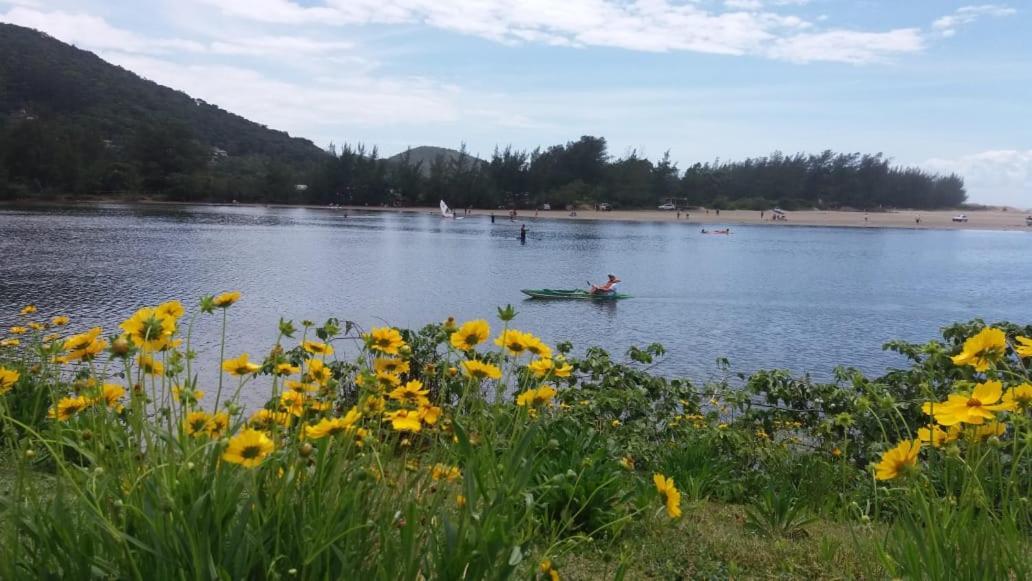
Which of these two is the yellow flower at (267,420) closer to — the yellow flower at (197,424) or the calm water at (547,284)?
the yellow flower at (197,424)

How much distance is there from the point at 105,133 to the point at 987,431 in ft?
385

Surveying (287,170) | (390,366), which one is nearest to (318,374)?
(390,366)

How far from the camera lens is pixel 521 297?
22828 millimetres

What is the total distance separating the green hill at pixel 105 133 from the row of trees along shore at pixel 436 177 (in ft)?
0.65

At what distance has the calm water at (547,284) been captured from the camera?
16594 mm

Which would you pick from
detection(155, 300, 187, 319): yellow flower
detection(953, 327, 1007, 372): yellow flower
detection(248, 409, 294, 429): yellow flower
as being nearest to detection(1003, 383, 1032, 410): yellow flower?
detection(953, 327, 1007, 372): yellow flower

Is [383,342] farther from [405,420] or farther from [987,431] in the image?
[987,431]

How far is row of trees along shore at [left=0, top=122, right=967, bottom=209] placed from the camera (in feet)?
257

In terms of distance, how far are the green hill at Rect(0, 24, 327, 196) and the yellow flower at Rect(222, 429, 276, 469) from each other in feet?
281

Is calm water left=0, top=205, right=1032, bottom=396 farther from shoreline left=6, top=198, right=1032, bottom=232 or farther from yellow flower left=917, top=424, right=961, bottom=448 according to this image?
shoreline left=6, top=198, right=1032, bottom=232

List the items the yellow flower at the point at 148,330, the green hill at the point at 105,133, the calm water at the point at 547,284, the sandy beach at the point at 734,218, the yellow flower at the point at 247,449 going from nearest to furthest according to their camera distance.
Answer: the yellow flower at the point at 247,449 → the yellow flower at the point at 148,330 → the calm water at the point at 547,284 → the green hill at the point at 105,133 → the sandy beach at the point at 734,218

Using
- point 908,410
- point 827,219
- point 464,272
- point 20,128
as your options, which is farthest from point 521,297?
point 827,219

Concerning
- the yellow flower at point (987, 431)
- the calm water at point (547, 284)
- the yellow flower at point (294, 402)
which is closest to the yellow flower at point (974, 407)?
the yellow flower at point (987, 431)

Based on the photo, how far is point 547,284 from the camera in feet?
89.4
